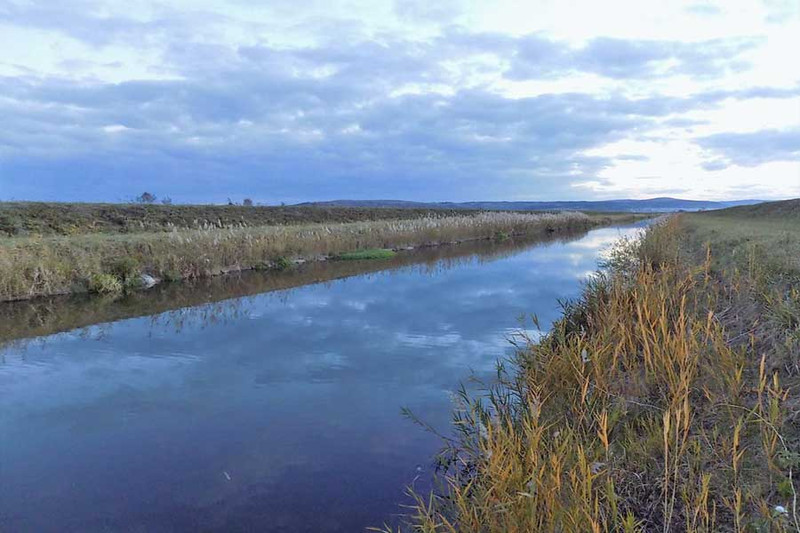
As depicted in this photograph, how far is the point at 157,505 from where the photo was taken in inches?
147

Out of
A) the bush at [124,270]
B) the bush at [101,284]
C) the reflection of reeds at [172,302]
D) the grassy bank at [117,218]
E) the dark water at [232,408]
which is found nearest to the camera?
the dark water at [232,408]

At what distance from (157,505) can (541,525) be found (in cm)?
281

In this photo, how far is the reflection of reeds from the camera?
9.04m

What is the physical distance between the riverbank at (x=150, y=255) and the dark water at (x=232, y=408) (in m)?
1.06

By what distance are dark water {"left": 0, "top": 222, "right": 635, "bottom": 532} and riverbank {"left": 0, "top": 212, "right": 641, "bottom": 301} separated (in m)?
1.06

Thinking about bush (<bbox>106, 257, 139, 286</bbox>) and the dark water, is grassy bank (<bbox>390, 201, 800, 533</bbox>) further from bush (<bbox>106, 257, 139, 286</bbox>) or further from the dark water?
bush (<bbox>106, 257, 139, 286</bbox>)

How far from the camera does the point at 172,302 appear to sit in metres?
10.9

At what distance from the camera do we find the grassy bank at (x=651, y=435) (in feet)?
8.04

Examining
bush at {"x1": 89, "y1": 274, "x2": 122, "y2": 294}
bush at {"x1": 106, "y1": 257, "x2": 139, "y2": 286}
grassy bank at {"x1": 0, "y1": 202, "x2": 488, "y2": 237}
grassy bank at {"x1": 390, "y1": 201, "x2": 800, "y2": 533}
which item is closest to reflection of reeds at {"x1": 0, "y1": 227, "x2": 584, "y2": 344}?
bush at {"x1": 89, "y1": 274, "x2": 122, "y2": 294}

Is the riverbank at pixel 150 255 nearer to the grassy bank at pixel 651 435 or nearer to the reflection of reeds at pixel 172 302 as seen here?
the reflection of reeds at pixel 172 302

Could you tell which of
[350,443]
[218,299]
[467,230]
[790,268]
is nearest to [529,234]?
[467,230]

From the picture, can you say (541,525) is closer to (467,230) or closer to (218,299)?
(218,299)

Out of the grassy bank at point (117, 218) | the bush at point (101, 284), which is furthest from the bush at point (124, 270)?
the grassy bank at point (117, 218)

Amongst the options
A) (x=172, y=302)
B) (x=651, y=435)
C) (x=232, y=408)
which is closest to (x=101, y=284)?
(x=172, y=302)
